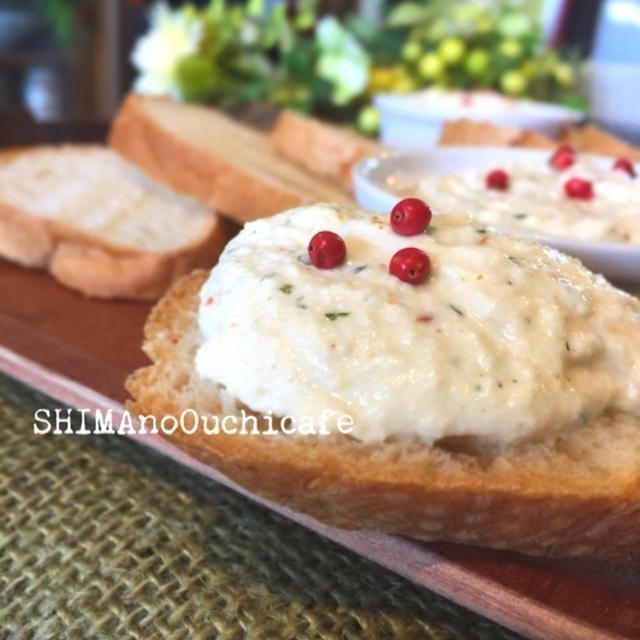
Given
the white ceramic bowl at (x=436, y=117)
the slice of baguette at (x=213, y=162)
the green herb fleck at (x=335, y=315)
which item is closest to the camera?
the green herb fleck at (x=335, y=315)

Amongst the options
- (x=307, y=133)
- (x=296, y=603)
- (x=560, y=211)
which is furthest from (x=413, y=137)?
(x=296, y=603)

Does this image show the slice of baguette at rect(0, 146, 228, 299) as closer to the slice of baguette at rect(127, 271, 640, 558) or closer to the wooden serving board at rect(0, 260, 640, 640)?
the wooden serving board at rect(0, 260, 640, 640)

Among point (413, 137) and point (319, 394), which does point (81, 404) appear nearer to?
point (319, 394)

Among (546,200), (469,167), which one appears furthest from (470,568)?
(469,167)

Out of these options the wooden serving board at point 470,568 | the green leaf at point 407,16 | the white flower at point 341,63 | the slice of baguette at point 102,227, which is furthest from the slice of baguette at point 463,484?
the green leaf at point 407,16

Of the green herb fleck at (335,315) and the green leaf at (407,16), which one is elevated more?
the green leaf at (407,16)

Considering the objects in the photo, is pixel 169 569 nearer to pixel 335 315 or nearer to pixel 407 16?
pixel 335 315

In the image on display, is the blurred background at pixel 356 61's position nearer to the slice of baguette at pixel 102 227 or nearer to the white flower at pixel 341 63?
the white flower at pixel 341 63
